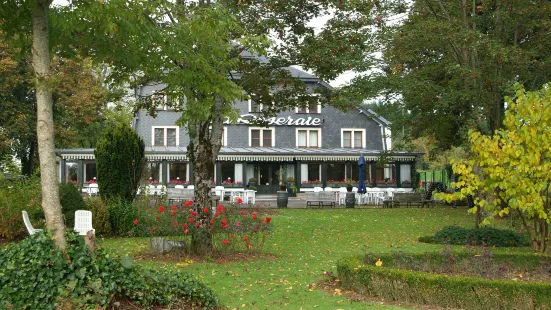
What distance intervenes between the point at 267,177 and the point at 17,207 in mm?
30030

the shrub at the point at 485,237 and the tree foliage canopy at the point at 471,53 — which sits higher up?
the tree foliage canopy at the point at 471,53

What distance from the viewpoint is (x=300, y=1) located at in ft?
50.9

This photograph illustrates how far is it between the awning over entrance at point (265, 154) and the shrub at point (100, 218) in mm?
23452

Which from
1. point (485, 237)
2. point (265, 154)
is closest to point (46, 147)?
point (485, 237)

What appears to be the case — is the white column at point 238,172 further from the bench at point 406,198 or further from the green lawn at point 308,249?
the green lawn at point 308,249

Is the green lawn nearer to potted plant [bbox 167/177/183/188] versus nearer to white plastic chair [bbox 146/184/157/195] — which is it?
white plastic chair [bbox 146/184/157/195]

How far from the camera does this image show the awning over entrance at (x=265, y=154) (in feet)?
132

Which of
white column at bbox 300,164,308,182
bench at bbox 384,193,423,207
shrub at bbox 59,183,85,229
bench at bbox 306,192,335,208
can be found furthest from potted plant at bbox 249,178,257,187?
shrub at bbox 59,183,85,229

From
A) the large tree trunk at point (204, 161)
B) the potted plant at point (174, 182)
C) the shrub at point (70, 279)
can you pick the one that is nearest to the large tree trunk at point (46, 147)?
the shrub at point (70, 279)

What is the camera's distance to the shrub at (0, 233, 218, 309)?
636 cm

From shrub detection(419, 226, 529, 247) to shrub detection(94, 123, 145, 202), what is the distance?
9.27 m

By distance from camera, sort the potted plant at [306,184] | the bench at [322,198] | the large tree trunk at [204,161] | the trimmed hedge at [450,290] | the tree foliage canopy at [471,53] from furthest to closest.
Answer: the potted plant at [306,184]
the bench at [322,198]
the tree foliage canopy at [471,53]
the large tree trunk at [204,161]
the trimmed hedge at [450,290]

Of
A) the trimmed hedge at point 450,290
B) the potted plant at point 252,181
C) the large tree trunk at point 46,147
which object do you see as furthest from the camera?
the potted plant at point 252,181

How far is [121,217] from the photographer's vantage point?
16.9 metres
